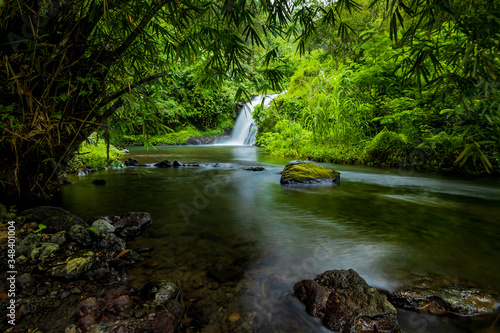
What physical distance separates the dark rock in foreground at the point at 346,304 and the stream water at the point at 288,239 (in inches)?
3.1

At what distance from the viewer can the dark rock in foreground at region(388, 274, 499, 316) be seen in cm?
144

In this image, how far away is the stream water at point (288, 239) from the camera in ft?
4.89

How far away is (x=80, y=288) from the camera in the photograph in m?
1.52

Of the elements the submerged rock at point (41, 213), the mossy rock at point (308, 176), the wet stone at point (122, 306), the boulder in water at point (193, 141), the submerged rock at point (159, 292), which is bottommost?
the wet stone at point (122, 306)

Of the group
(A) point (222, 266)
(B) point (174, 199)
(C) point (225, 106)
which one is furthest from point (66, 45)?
(C) point (225, 106)

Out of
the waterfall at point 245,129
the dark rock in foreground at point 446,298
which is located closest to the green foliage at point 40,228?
the dark rock in foreground at point 446,298

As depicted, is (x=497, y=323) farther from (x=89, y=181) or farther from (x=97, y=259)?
(x=89, y=181)

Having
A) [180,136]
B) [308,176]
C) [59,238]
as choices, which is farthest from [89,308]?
[180,136]

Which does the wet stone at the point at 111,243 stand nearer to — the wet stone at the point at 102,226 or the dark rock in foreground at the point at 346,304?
the wet stone at the point at 102,226

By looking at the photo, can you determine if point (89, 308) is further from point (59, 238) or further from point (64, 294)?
point (59, 238)

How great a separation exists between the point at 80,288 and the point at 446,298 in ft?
7.55

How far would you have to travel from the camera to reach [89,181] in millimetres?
5148

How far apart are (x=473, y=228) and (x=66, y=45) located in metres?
4.59

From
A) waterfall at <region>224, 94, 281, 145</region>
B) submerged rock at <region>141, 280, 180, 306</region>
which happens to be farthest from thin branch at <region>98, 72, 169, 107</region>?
waterfall at <region>224, 94, 281, 145</region>
